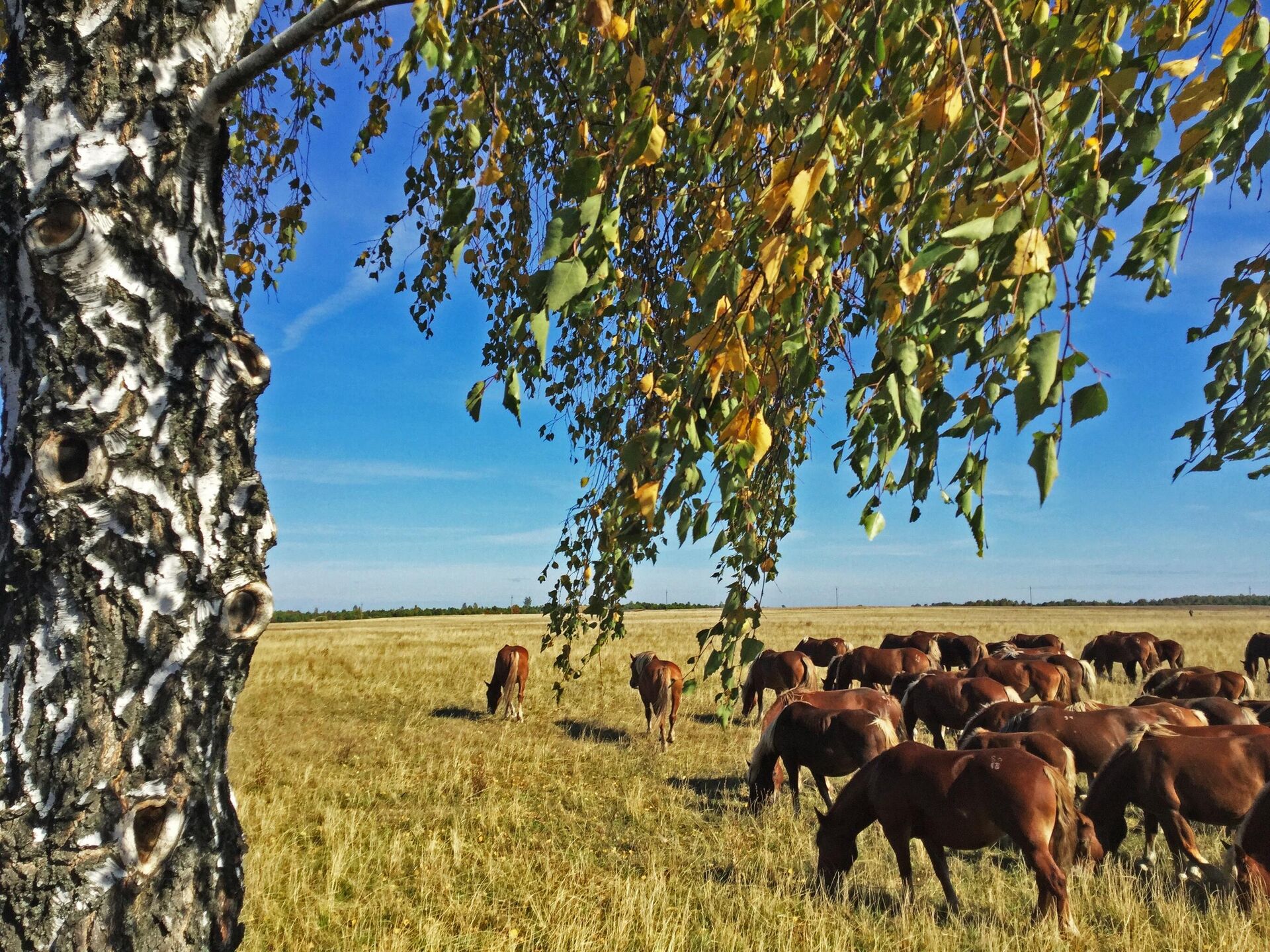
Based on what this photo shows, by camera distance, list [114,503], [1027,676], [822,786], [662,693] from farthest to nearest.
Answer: [1027,676] < [662,693] < [822,786] < [114,503]

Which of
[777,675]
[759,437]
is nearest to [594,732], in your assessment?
[777,675]

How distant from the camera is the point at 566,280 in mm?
1657

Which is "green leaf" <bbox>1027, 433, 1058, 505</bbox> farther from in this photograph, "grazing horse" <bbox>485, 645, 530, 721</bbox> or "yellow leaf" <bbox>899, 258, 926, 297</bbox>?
"grazing horse" <bbox>485, 645, 530, 721</bbox>

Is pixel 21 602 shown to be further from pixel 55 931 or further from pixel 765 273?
pixel 765 273

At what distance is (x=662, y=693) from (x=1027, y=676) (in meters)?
6.06

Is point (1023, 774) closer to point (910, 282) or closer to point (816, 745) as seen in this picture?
point (816, 745)

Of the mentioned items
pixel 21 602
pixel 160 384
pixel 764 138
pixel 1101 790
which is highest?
pixel 764 138

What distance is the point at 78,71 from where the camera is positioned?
256 centimetres

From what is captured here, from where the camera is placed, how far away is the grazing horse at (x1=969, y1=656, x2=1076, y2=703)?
498 inches

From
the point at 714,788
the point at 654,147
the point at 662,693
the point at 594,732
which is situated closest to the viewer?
the point at 654,147

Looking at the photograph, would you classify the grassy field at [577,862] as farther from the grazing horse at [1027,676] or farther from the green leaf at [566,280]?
the green leaf at [566,280]

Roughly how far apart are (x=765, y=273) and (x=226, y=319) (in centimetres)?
190

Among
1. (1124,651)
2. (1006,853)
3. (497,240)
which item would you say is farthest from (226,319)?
(1124,651)

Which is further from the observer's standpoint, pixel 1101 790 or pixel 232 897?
pixel 1101 790
